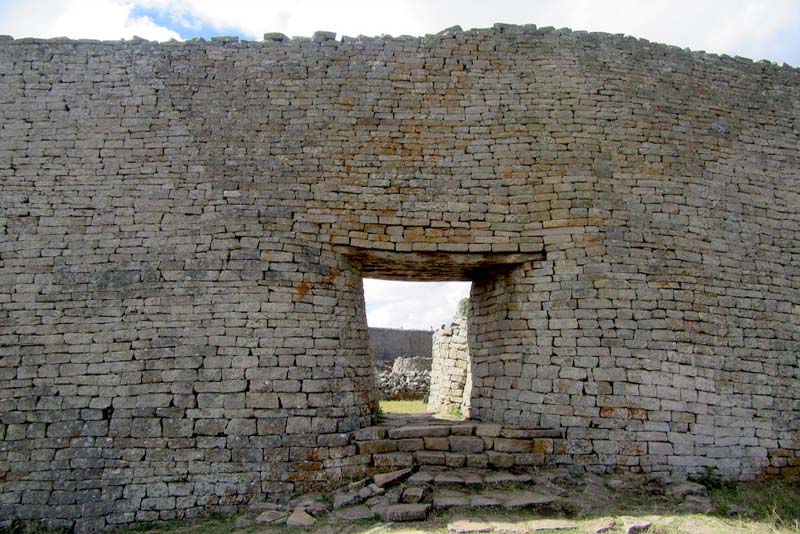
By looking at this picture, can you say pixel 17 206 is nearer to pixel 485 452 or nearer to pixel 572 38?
pixel 485 452

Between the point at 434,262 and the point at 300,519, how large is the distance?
11.7 ft

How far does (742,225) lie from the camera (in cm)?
740

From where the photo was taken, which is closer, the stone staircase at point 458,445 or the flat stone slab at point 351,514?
the flat stone slab at point 351,514

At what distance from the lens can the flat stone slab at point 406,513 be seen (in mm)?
5301

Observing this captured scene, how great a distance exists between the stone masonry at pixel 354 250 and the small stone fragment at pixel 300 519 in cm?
50

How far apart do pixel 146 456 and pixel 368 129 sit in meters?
4.94

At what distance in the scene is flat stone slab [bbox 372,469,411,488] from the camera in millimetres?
5934

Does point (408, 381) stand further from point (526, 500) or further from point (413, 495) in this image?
point (526, 500)

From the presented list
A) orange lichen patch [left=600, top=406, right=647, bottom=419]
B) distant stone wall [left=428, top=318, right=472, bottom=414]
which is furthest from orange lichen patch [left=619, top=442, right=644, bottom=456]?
distant stone wall [left=428, top=318, right=472, bottom=414]

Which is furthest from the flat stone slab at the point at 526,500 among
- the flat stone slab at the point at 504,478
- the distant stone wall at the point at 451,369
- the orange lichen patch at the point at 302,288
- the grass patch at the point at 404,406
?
the grass patch at the point at 404,406

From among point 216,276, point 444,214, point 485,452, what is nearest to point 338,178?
point 444,214

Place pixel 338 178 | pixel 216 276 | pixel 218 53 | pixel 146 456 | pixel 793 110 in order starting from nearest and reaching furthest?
pixel 146 456, pixel 216 276, pixel 338 178, pixel 218 53, pixel 793 110

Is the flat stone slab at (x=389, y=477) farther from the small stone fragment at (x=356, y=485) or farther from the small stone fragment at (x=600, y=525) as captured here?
the small stone fragment at (x=600, y=525)

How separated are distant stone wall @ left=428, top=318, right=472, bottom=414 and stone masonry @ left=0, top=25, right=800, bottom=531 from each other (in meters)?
1.51
